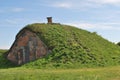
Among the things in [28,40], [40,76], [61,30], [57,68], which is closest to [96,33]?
[61,30]

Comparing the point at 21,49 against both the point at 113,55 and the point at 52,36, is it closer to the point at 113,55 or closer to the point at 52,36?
the point at 52,36

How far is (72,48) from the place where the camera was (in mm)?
41281

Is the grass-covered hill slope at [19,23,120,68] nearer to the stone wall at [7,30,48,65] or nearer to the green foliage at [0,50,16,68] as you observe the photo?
the stone wall at [7,30,48,65]

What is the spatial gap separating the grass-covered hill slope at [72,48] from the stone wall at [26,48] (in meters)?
0.79

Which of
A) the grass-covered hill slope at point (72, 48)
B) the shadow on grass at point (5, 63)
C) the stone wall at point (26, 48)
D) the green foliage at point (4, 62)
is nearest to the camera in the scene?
the grass-covered hill slope at point (72, 48)

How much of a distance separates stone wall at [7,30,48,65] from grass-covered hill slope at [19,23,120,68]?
2.59 ft

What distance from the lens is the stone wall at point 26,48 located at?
143ft

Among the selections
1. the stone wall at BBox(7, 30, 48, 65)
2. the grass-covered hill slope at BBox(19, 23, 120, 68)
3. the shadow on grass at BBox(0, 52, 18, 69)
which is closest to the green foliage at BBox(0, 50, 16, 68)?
the shadow on grass at BBox(0, 52, 18, 69)

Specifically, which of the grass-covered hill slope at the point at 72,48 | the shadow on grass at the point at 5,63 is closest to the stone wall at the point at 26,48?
the shadow on grass at the point at 5,63

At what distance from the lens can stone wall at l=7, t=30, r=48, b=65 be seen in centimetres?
4350

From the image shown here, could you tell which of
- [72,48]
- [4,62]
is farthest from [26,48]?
[72,48]

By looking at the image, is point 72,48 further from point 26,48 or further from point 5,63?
point 5,63

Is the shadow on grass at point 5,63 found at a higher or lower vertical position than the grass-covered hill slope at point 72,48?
lower

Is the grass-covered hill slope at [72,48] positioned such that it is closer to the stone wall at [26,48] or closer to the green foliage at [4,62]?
the stone wall at [26,48]
